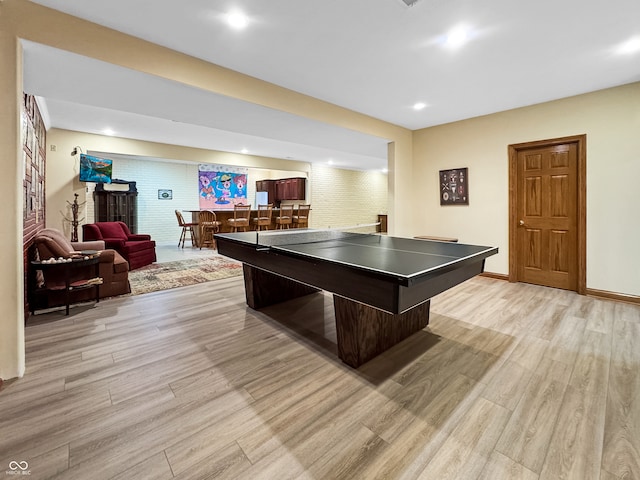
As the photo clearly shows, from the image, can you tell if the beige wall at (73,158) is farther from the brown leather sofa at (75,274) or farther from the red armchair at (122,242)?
the brown leather sofa at (75,274)

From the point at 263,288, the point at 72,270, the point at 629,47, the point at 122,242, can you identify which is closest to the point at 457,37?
the point at 629,47

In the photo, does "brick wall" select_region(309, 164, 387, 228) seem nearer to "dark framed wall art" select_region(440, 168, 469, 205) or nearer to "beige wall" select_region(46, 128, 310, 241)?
"beige wall" select_region(46, 128, 310, 241)

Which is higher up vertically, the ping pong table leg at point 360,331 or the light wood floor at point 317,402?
the ping pong table leg at point 360,331

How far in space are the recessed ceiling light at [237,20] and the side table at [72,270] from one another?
2.91m

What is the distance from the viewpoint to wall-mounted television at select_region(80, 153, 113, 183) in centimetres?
569

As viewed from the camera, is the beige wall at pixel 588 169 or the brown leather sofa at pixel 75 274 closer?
the brown leather sofa at pixel 75 274

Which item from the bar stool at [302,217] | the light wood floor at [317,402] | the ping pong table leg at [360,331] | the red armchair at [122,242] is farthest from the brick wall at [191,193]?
the ping pong table leg at [360,331]

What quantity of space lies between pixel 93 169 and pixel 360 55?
5645 millimetres

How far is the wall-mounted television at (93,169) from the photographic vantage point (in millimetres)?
5691

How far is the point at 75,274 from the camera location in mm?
3553

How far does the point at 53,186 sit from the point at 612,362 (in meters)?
8.33

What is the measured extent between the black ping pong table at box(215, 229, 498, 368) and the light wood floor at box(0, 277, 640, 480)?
0.18 m

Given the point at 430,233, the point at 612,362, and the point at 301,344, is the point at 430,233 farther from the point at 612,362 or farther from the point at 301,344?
the point at 301,344

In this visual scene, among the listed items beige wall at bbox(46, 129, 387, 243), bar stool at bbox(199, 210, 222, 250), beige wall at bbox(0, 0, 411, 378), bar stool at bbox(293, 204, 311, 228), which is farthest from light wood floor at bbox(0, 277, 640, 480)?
bar stool at bbox(293, 204, 311, 228)
